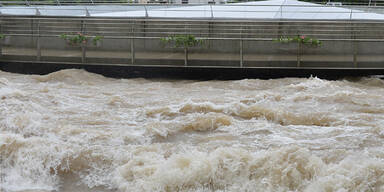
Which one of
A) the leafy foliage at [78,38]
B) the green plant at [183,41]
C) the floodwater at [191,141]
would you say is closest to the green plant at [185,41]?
the green plant at [183,41]

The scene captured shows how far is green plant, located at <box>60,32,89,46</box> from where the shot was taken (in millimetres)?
12992

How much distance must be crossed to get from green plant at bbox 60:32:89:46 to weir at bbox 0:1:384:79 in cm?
8

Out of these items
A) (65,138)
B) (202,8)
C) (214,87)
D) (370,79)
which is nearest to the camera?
(65,138)

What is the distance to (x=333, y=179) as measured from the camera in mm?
4570

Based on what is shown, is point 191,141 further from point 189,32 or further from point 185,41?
point 189,32

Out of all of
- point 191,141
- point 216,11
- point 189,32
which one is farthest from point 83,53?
point 191,141

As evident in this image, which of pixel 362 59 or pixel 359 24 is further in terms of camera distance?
pixel 359 24

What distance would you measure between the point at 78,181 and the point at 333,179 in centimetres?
268

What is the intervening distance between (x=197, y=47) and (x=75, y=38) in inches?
135

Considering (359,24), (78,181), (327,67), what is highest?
(359,24)

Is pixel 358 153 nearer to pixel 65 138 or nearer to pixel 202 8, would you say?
pixel 65 138

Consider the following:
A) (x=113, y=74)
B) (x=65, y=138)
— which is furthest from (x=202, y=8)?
(x=65, y=138)

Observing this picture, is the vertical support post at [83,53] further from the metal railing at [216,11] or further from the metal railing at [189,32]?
the metal railing at [216,11]

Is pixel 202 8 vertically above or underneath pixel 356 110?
above
